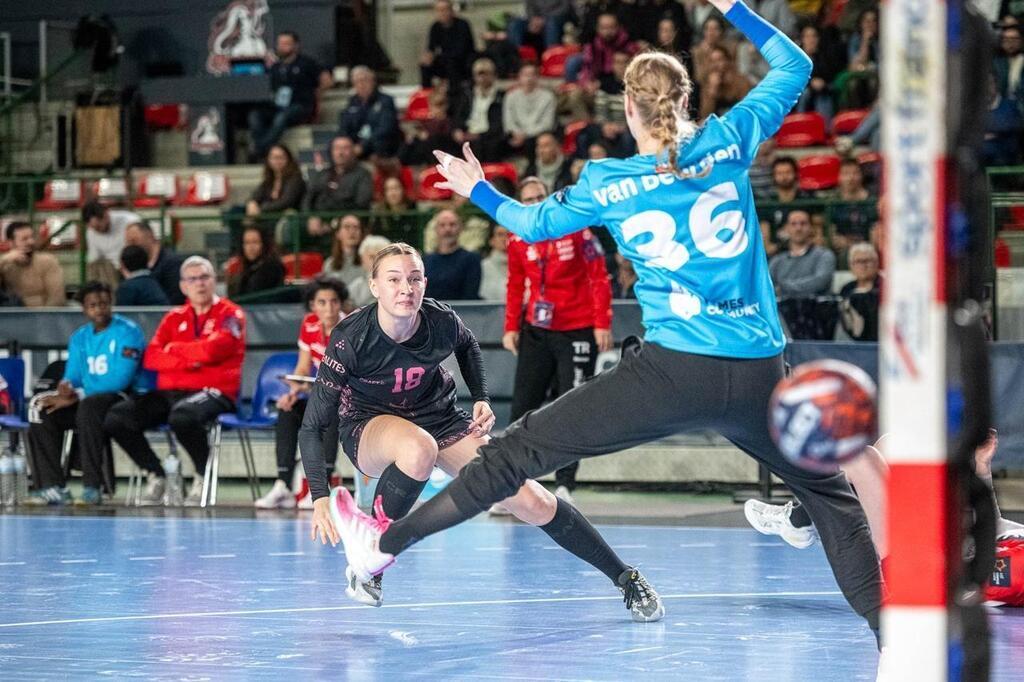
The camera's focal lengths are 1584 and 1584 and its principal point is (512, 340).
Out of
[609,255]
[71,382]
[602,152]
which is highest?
[602,152]

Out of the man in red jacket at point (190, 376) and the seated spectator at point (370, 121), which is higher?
the seated spectator at point (370, 121)

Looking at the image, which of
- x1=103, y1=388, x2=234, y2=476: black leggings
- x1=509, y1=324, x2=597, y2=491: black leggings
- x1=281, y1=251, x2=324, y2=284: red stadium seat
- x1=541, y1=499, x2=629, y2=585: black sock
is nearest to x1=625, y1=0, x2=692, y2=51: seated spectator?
x1=281, y1=251, x2=324, y2=284: red stadium seat

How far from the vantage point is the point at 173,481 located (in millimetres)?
12305

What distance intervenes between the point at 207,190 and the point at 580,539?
13.2m

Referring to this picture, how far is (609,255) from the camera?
1374 cm

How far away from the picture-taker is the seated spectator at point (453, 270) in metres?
13.2

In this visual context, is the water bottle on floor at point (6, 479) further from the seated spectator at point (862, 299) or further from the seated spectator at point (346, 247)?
the seated spectator at point (862, 299)

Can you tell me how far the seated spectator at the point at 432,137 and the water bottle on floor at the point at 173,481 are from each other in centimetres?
584

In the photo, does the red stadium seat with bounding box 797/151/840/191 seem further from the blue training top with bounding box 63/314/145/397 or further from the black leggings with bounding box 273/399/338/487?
the blue training top with bounding box 63/314/145/397

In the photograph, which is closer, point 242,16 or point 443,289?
point 443,289

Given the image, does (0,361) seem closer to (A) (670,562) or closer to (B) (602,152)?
(B) (602,152)

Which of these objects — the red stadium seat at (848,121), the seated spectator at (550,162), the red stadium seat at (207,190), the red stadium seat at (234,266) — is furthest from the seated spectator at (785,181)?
the red stadium seat at (207,190)

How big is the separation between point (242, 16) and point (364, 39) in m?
1.70

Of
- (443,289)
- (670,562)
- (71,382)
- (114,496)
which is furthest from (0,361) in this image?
(670,562)
